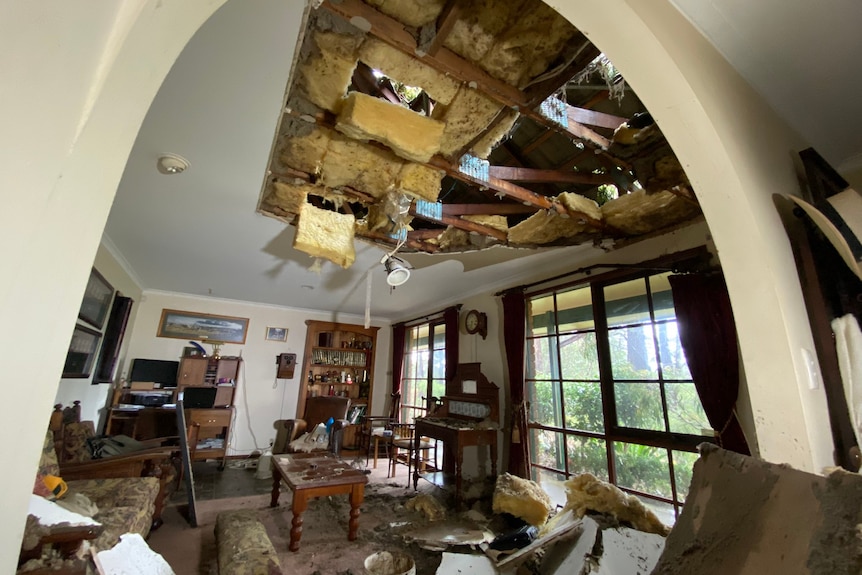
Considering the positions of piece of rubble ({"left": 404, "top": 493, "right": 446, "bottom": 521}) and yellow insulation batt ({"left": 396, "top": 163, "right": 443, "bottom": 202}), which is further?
piece of rubble ({"left": 404, "top": 493, "right": 446, "bottom": 521})

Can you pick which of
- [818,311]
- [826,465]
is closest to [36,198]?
[826,465]

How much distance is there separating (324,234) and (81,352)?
8.57ft

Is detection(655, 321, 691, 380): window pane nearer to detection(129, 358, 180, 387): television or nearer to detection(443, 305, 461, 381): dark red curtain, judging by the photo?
detection(443, 305, 461, 381): dark red curtain

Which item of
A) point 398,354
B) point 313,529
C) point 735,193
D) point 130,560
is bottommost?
point 313,529

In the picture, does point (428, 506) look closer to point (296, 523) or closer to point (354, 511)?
point (354, 511)

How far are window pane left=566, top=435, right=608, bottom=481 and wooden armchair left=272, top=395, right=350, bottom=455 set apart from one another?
125 inches

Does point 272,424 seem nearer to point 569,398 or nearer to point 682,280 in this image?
point 569,398

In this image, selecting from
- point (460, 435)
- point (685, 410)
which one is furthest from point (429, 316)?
point (685, 410)

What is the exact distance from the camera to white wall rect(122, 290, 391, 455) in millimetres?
5043

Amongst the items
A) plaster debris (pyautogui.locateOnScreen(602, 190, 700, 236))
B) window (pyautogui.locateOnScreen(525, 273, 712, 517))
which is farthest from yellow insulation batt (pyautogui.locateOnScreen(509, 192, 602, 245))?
window (pyautogui.locateOnScreen(525, 273, 712, 517))

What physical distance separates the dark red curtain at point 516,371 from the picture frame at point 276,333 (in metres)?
3.87

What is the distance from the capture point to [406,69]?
1381mm

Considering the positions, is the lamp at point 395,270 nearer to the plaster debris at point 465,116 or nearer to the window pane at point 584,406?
the plaster debris at point 465,116

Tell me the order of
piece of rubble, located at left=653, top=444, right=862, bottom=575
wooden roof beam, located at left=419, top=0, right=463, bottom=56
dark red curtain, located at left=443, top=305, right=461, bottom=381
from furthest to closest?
dark red curtain, located at left=443, top=305, right=461, bottom=381 → wooden roof beam, located at left=419, top=0, right=463, bottom=56 → piece of rubble, located at left=653, top=444, right=862, bottom=575
